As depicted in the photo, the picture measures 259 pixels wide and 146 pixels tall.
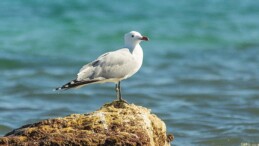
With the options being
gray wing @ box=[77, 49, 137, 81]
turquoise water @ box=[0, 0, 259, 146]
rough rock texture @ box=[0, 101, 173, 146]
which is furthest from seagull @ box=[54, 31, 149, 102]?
turquoise water @ box=[0, 0, 259, 146]

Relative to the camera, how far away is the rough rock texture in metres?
5.93

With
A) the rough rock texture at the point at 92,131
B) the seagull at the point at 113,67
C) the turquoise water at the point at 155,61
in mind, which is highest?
the turquoise water at the point at 155,61

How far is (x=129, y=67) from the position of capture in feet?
23.6

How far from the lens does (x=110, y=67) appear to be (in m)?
7.07

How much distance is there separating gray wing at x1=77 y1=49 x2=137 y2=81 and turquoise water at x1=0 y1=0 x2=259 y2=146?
181 cm

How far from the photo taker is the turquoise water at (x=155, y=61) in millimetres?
10134

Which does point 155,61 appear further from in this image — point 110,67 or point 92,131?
point 92,131

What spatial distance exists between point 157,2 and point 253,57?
951 centimetres

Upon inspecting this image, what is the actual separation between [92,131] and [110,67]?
1173mm

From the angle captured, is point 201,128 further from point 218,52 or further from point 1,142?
point 218,52

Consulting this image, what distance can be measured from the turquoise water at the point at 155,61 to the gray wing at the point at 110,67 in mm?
1806

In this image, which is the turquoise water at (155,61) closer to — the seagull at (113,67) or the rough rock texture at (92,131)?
the seagull at (113,67)

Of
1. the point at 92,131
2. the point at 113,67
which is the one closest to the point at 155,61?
the point at 113,67

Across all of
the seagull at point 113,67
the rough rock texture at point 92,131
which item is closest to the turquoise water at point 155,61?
the seagull at point 113,67
